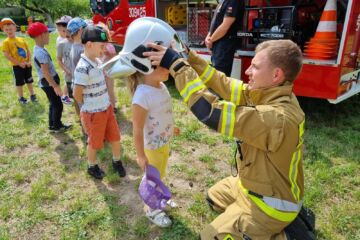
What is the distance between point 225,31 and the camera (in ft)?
14.4

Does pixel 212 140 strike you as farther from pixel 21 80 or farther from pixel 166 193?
pixel 21 80

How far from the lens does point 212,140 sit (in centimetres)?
428

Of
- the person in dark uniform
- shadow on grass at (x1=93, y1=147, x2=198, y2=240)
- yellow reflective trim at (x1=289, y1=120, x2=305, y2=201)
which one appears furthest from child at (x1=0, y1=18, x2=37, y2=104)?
yellow reflective trim at (x1=289, y1=120, x2=305, y2=201)

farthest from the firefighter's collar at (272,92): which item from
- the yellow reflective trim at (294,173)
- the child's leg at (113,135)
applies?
the child's leg at (113,135)

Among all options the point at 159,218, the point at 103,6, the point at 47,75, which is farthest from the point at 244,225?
the point at 103,6

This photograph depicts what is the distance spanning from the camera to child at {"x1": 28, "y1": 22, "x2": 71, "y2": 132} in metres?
4.28

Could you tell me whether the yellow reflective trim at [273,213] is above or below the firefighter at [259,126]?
below

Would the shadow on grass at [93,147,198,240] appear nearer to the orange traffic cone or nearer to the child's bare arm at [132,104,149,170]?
the child's bare arm at [132,104,149,170]

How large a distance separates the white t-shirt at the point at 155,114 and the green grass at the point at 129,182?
748mm

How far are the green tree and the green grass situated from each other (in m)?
33.6

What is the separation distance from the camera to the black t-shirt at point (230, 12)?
4254mm

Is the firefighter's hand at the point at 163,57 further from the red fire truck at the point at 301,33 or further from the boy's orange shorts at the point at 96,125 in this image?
the red fire truck at the point at 301,33

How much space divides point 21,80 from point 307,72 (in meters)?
4.90

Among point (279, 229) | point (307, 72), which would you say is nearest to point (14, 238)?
point (279, 229)
